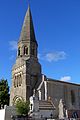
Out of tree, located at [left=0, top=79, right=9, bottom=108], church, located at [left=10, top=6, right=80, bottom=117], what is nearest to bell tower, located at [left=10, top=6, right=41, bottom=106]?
church, located at [left=10, top=6, right=80, bottom=117]

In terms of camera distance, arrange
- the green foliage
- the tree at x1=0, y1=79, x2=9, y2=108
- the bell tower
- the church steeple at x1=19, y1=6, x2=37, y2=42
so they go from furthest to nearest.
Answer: the tree at x1=0, y1=79, x2=9, y2=108, the church steeple at x1=19, y1=6, x2=37, y2=42, the bell tower, the green foliage

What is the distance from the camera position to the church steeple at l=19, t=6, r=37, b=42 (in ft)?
200

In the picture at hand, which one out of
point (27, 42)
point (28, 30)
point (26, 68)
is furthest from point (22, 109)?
point (28, 30)

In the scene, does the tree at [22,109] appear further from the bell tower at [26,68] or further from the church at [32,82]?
the bell tower at [26,68]

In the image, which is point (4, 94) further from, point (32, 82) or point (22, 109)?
point (22, 109)

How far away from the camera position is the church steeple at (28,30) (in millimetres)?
60875

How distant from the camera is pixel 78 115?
5650cm

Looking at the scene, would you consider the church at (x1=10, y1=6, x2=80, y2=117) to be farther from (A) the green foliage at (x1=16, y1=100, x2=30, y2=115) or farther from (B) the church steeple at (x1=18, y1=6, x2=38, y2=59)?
(A) the green foliage at (x1=16, y1=100, x2=30, y2=115)

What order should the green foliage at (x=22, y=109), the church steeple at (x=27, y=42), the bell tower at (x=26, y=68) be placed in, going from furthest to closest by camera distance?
1. the church steeple at (x=27, y=42)
2. the bell tower at (x=26, y=68)
3. the green foliage at (x=22, y=109)

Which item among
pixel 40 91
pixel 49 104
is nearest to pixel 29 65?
pixel 40 91

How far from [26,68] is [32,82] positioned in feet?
11.6

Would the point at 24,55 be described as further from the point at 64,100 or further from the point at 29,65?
the point at 64,100

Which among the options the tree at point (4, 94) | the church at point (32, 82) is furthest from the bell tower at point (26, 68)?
the tree at point (4, 94)

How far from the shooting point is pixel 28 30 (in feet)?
204
